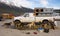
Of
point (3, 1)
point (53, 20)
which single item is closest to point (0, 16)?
→ point (3, 1)

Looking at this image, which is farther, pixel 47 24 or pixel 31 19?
pixel 31 19

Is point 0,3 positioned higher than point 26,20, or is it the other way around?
point 0,3

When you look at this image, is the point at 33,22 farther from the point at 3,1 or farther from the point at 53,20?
the point at 3,1

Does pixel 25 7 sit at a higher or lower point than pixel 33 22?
higher

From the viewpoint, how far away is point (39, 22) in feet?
50.0

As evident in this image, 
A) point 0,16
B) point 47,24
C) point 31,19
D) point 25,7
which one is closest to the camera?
point 47,24

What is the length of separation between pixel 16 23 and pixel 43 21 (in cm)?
245

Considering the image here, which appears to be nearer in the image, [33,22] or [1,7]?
[33,22]

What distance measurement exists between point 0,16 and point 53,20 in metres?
14.1

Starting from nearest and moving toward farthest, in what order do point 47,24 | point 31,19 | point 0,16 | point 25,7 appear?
point 47,24, point 31,19, point 25,7, point 0,16

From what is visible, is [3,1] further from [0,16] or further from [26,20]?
[26,20]

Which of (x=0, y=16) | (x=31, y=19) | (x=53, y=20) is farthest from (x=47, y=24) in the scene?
(x=0, y=16)

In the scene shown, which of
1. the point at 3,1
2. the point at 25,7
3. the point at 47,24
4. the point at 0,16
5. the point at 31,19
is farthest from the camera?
the point at 3,1

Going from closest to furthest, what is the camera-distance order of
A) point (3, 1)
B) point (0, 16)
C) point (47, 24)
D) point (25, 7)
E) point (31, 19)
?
point (47, 24) → point (31, 19) → point (25, 7) → point (0, 16) → point (3, 1)
